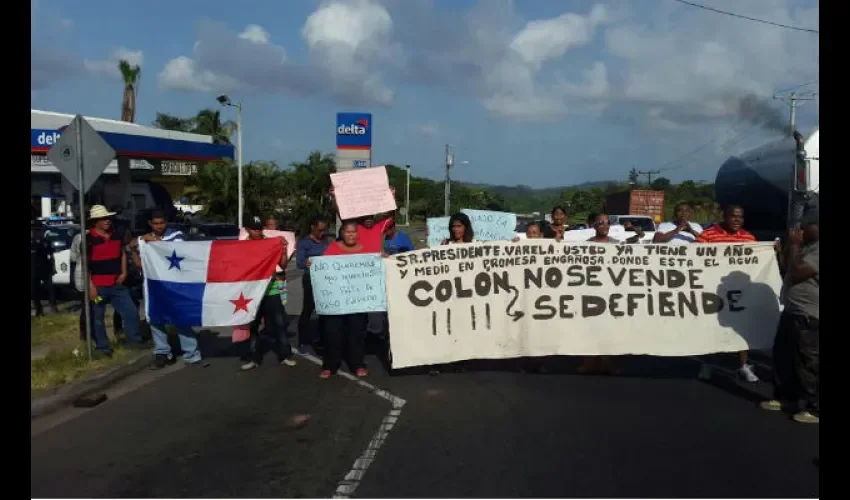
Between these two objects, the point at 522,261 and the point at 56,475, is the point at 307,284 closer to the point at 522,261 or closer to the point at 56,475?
the point at 522,261

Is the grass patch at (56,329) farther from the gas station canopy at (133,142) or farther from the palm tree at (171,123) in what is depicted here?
the palm tree at (171,123)

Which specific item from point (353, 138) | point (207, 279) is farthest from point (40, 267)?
point (353, 138)

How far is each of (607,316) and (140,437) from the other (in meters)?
4.75

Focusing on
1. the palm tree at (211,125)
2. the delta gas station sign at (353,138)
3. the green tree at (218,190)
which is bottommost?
the green tree at (218,190)

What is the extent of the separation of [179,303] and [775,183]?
33.9 feet

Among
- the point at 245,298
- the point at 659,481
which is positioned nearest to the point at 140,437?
the point at 245,298

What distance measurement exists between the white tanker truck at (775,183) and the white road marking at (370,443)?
733cm

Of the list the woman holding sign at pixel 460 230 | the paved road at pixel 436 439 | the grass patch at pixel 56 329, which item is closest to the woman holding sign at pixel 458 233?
the woman holding sign at pixel 460 230

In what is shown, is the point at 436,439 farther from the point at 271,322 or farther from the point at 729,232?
the point at 729,232

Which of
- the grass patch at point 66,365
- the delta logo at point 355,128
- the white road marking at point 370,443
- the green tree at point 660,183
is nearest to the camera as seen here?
the white road marking at point 370,443

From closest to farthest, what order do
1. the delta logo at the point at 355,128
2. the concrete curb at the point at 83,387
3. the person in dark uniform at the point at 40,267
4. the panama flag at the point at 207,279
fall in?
1. the concrete curb at the point at 83,387
2. the panama flag at the point at 207,279
3. the person in dark uniform at the point at 40,267
4. the delta logo at the point at 355,128

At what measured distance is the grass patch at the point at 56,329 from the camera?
11008 mm

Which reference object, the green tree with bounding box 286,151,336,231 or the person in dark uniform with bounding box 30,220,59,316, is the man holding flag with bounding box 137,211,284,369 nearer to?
the person in dark uniform with bounding box 30,220,59,316
